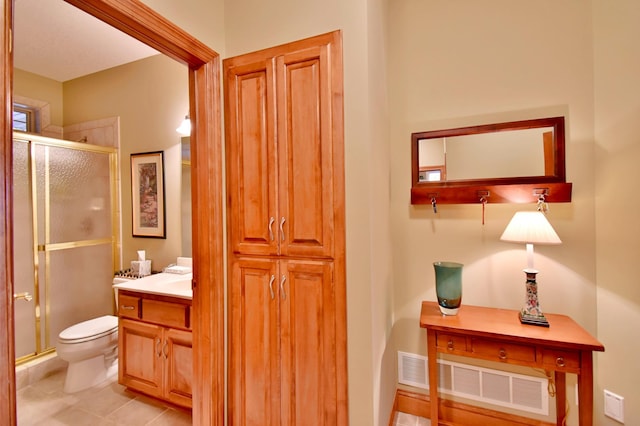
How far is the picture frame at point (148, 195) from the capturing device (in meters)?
2.74

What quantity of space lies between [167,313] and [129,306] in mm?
391

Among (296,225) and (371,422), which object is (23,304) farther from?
(371,422)

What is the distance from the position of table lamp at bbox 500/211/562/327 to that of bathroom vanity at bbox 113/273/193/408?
195 centimetres

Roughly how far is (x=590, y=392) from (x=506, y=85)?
163cm

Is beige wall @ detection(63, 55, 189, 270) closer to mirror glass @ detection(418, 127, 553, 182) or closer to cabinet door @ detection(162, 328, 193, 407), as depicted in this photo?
cabinet door @ detection(162, 328, 193, 407)

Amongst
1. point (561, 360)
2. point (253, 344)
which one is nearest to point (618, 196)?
point (561, 360)

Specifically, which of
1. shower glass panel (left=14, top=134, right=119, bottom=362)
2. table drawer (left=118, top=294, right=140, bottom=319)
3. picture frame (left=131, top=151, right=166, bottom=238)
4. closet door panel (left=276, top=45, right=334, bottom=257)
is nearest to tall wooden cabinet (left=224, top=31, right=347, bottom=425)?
closet door panel (left=276, top=45, right=334, bottom=257)

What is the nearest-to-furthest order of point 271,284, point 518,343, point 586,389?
1. point 586,389
2. point 518,343
3. point 271,284

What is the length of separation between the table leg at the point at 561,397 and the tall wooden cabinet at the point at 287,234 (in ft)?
4.00

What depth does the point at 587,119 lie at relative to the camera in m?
1.56

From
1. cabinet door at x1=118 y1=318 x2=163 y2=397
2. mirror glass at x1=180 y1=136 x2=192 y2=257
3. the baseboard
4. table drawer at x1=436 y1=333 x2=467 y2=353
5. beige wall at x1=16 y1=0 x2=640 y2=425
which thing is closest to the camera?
beige wall at x1=16 y1=0 x2=640 y2=425

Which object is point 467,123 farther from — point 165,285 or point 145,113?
point 145,113

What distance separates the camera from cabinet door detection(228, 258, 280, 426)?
1.50 meters

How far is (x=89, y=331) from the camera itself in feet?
7.52
